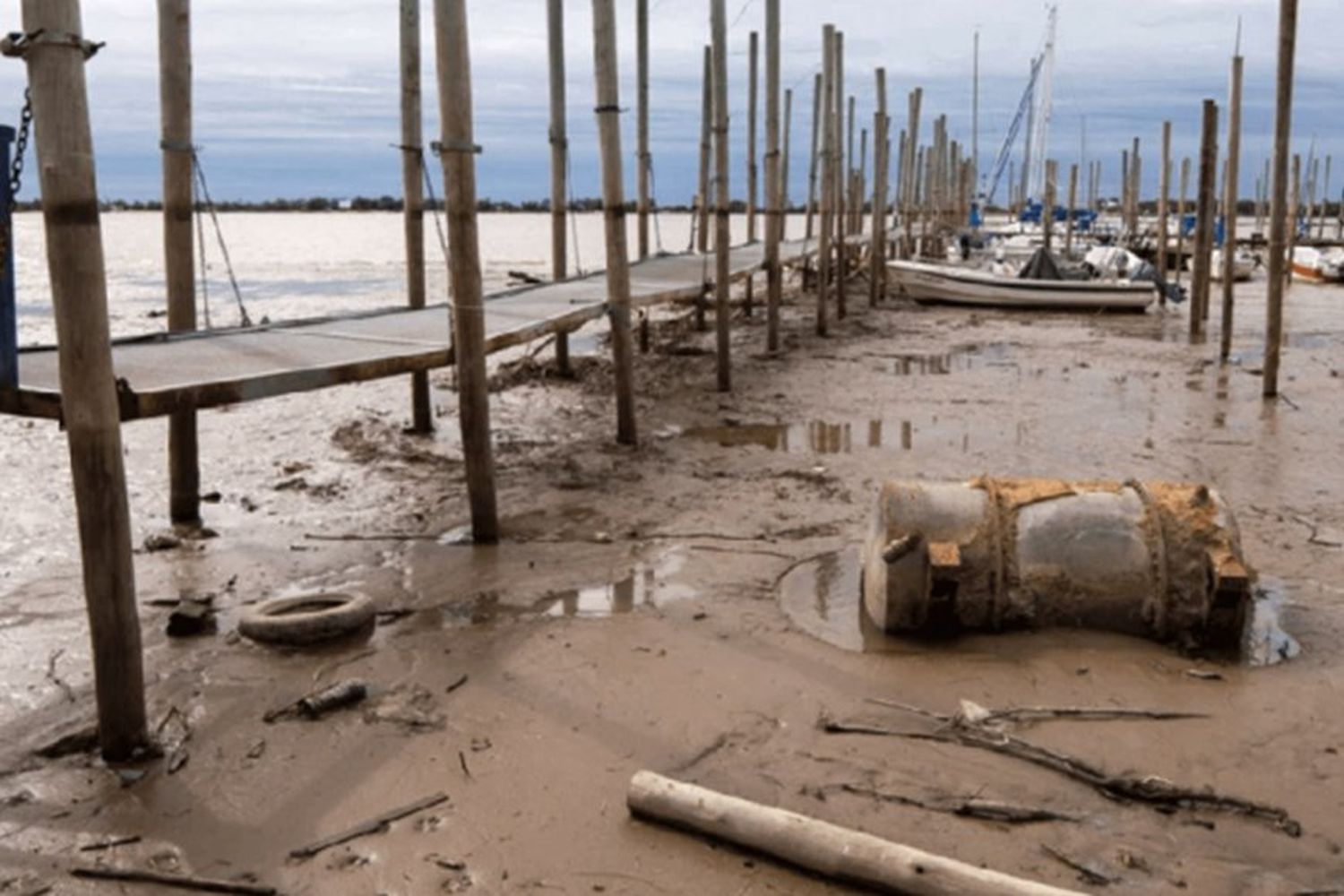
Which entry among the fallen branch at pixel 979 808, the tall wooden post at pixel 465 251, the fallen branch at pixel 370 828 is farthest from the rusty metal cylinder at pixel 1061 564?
the tall wooden post at pixel 465 251

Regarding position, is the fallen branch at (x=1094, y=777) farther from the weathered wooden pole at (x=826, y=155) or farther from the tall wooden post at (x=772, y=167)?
the weathered wooden pole at (x=826, y=155)

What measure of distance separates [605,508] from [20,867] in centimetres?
467

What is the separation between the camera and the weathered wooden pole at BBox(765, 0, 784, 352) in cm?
1427

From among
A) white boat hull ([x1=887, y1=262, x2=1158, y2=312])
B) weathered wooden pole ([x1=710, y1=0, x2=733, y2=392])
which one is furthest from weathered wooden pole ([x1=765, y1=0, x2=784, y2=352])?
white boat hull ([x1=887, y1=262, x2=1158, y2=312])

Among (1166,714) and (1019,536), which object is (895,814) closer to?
(1166,714)

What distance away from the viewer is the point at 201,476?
29.7 ft

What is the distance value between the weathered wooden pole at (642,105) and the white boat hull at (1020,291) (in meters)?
8.56

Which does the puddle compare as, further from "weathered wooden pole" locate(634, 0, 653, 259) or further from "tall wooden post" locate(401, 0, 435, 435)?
"weathered wooden pole" locate(634, 0, 653, 259)

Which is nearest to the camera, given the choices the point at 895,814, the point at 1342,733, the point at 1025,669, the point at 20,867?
the point at 20,867

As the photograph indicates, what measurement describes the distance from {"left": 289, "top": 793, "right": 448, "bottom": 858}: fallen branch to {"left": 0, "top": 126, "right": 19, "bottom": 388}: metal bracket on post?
2.64 m

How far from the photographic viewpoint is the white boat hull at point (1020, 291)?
22719 mm

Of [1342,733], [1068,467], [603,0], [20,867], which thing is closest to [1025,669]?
[1342,733]

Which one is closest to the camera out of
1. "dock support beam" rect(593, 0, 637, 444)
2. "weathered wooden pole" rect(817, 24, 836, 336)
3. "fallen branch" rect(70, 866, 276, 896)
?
"fallen branch" rect(70, 866, 276, 896)

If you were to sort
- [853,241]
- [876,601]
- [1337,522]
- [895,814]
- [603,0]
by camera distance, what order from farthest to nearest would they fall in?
1. [853,241]
2. [603,0]
3. [1337,522]
4. [876,601]
5. [895,814]
